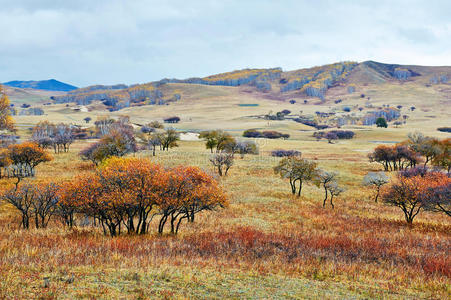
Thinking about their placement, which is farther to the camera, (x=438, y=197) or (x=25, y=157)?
(x=25, y=157)

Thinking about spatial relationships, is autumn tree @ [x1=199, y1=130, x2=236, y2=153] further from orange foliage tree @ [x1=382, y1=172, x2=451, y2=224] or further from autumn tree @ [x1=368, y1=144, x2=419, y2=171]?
orange foliage tree @ [x1=382, y1=172, x2=451, y2=224]

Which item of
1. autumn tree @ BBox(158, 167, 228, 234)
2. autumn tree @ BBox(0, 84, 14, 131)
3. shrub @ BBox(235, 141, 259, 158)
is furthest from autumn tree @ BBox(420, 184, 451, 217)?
shrub @ BBox(235, 141, 259, 158)

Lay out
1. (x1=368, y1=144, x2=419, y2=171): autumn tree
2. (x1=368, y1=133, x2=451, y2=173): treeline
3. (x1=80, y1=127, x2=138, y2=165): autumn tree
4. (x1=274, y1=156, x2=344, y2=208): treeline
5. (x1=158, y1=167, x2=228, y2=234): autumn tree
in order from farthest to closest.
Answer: (x1=368, y1=144, x2=419, y2=171): autumn tree
(x1=368, y1=133, x2=451, y2=173): treeline
(x1=80, y1=127, x2=138, y2=165): autumn tree
(x1=274, y1=156, x2=344, y2=208): treeline
(x1=158, y1=167, x2=228, y2=234): autumn tree

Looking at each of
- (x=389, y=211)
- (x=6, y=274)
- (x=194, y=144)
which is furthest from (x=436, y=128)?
(x=6, y=274)

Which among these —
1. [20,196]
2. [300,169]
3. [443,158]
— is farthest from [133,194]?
[443,158]

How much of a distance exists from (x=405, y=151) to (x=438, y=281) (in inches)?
2600

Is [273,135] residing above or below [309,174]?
below

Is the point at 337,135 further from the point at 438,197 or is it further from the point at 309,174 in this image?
the point at 438,197

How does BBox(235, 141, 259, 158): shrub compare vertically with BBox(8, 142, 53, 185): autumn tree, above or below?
below

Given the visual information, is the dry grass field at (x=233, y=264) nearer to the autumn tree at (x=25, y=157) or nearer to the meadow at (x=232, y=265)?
the meadow at (x=232, y=265)

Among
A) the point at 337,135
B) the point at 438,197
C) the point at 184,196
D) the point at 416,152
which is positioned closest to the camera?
the point at 184,196

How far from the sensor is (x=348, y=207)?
38531 millimetres

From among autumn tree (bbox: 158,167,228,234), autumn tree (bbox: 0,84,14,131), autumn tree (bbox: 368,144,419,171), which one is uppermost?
autumn tree (bbox: 0,84,14,131)

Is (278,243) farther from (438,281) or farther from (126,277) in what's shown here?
(126,277)
